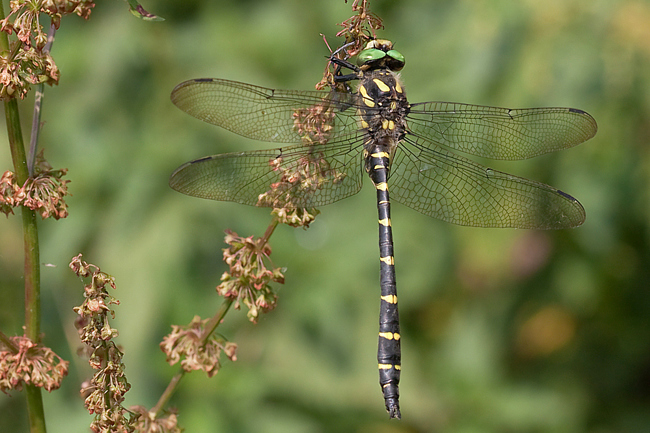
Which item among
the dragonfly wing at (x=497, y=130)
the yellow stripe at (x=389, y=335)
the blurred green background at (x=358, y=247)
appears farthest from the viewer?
the blurred green background at (x=358, y=247)

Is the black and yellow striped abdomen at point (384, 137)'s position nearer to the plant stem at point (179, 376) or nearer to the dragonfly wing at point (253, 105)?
the dragonfly wing at point (253, 105)

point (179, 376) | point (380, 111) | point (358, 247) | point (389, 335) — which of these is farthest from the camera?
point (358, 247)

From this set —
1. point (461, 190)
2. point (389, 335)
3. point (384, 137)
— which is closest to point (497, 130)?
point (461, 190)

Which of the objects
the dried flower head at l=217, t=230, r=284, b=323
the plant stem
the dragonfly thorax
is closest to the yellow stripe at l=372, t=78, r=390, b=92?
Result: the dragonfly thorax

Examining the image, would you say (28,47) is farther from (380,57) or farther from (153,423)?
(380,57)

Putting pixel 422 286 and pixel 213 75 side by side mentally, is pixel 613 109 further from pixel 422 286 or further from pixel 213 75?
pixel 213 75

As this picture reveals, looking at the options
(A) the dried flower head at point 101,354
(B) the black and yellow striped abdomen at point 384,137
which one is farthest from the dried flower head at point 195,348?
(B) the black and yellow striped abdomen at point 384,137

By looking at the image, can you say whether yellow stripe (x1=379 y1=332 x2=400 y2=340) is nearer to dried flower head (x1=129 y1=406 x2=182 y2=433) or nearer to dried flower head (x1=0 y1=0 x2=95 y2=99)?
dried flower head (x1=129 y1=406 x2=182 y2=433)
